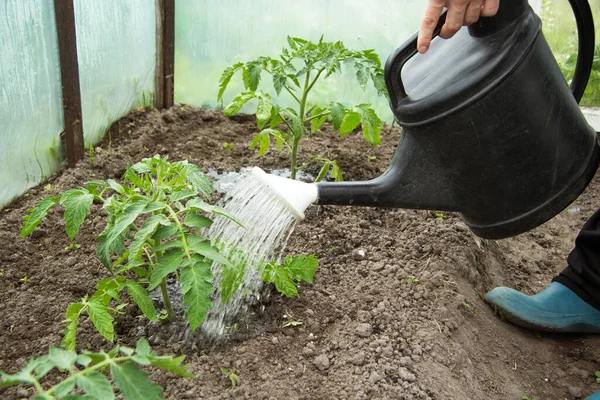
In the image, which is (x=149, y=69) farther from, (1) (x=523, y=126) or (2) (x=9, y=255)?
(1) (x=523, y=126)

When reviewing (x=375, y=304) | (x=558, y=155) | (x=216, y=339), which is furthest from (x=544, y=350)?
(x=216, y=339)

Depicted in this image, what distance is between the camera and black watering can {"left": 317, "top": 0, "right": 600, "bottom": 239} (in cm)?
127

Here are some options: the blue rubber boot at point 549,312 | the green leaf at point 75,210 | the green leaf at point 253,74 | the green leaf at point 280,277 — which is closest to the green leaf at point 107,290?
the green leaf at point 75,210

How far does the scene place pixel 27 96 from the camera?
211cm

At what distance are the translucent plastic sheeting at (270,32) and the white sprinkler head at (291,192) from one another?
1.74 metres

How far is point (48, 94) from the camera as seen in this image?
2211mm

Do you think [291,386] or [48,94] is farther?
[48,94]

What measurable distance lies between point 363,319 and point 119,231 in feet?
2.43

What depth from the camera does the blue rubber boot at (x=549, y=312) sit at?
1745 mm

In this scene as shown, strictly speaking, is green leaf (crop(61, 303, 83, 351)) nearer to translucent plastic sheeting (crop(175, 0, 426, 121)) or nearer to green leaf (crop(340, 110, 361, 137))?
green leaf (crop(340, 110, 361, 137))

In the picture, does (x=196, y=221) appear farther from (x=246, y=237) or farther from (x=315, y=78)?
(x=315, y=78)

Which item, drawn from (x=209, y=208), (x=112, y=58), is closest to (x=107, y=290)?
(x=209, y=208)

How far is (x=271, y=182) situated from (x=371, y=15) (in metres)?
1.87

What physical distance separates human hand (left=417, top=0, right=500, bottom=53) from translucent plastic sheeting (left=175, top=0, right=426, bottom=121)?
1683mm
